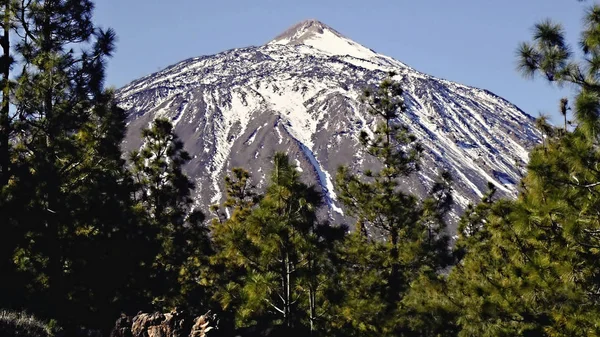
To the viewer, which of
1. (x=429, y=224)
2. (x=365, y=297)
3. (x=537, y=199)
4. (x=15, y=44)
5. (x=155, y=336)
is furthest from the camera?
(x=429, y=224)

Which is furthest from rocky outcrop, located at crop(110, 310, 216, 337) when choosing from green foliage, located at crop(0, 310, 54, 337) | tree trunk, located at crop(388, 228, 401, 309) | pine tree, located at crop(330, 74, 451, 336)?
tree trunk, located at crop(388, 228, 401, 309)

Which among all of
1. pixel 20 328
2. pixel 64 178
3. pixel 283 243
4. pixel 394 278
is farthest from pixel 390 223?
pixel 20 328

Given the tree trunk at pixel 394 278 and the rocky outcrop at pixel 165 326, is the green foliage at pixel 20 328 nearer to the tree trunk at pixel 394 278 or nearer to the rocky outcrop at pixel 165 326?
the rocky outcrop at pixel 165 326

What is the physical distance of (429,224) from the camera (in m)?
24.9

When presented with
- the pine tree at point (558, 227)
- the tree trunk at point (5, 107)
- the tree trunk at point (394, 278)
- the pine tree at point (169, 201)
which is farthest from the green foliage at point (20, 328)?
the tree trunk at point (394, 278)

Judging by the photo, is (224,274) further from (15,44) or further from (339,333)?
(15,44)

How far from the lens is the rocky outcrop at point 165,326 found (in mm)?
12539

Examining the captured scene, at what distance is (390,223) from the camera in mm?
24000

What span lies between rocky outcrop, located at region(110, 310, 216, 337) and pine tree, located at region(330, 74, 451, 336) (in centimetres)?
750

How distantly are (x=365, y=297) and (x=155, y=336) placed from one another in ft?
33.2

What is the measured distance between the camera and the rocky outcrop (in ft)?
41.1

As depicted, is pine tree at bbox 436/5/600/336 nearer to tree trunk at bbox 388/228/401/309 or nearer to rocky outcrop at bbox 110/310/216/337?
rocky outcrop at bbox 110/310/216/337

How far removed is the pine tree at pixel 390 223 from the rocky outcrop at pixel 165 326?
7496mm

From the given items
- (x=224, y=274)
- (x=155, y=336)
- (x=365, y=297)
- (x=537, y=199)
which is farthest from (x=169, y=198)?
(x=537, y=199)
